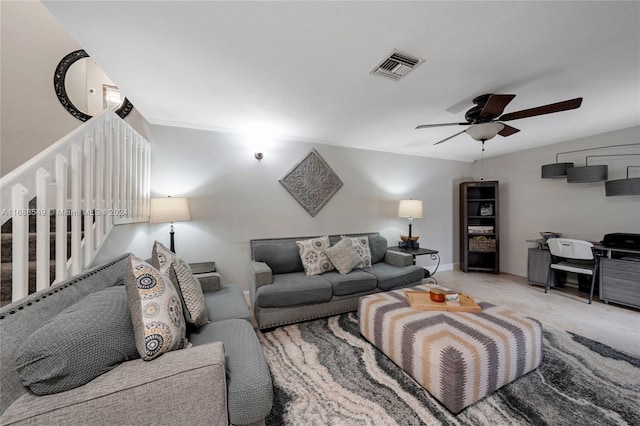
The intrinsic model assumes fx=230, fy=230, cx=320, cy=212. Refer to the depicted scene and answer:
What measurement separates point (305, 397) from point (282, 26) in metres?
2.36

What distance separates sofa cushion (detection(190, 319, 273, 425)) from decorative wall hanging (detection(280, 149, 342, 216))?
236 centimetres

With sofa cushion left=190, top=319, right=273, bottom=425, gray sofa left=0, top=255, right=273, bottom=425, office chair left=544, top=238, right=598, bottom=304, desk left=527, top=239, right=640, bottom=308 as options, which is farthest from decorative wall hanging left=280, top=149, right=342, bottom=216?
desk left=527, top=239, right=640, bottom=308

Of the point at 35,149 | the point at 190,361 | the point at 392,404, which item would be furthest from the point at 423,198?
the point at 35,149

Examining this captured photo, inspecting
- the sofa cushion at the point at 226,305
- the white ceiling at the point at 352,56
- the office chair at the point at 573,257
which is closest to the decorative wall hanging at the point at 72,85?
the white ceiling at the point at 352,56

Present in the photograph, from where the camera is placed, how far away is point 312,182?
3.59m

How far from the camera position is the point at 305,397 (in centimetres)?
151

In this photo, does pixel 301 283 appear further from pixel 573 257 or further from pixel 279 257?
pixel 573 257

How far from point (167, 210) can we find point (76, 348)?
2.07 meters

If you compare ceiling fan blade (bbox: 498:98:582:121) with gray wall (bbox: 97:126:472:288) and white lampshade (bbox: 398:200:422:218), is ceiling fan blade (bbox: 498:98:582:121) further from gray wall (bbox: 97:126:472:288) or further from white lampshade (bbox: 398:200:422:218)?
gray wall (bbox: 97:126:472:288)

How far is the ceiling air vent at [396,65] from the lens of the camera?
1.70m

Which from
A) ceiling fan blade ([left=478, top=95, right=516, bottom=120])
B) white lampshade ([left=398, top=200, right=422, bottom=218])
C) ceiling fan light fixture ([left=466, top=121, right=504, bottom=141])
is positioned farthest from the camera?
white lampshade ([left=398, top=200, right=422, bottom=218])

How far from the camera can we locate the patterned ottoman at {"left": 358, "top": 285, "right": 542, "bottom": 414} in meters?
1.38

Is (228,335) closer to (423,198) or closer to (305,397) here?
(305,397)

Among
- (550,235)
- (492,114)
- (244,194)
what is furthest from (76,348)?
(550,235)
